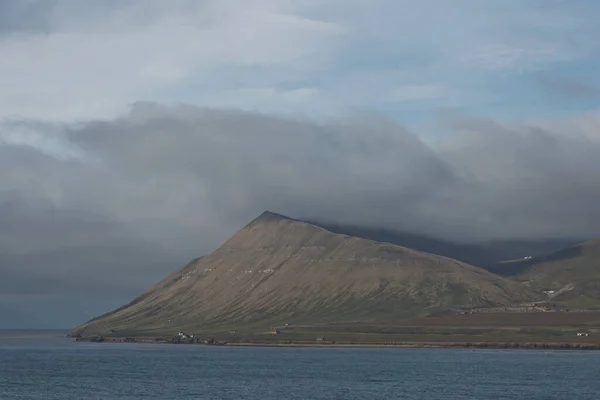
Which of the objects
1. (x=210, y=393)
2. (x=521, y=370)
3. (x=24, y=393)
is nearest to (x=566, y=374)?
(x=521, y=370)

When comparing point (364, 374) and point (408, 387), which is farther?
point (364, 374)

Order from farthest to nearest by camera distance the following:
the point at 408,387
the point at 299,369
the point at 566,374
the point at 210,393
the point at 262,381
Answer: the point at 299,369
the point at 566,374
the point at 262,381
the point at 408,387
the point at 210,393

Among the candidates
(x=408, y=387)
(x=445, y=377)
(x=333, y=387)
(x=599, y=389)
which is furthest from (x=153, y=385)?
(x=599, y=389)

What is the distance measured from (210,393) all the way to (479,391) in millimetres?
40516

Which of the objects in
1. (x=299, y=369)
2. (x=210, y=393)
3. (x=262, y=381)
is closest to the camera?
(x=210, y=393)

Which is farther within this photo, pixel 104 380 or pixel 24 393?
pixel 104 380

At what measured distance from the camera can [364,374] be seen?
18025 centimetres

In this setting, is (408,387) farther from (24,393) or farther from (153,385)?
(24,393)

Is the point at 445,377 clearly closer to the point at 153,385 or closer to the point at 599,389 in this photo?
the point at 599,389

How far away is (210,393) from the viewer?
141625mm

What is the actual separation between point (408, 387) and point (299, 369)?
49.3m

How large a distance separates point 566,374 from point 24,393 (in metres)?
97.4

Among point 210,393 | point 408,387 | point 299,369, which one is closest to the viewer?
point 210,393

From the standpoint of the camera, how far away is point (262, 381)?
6481 inches
